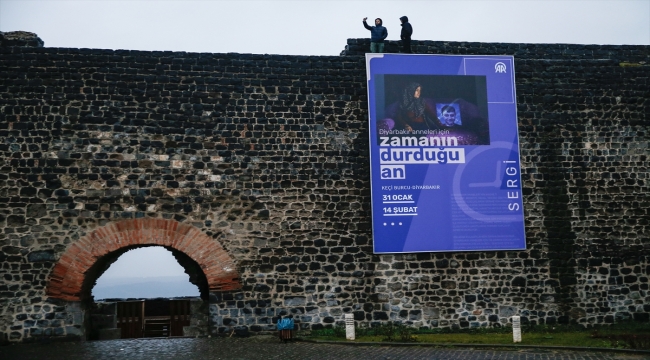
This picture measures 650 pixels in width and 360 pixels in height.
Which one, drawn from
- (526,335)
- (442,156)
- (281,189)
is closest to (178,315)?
(281,189)

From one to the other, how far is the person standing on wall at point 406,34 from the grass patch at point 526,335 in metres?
5.27

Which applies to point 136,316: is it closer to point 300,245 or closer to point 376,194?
point 300,245

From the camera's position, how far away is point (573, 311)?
13.0 metres

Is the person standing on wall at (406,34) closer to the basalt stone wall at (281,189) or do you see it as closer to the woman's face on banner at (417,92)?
the woman's face on banner at (417,92)

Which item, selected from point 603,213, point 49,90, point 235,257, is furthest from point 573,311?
point 49,90

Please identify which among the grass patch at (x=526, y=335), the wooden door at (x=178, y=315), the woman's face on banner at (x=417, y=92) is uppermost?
the woman's face on banner at (x=417, y=92)

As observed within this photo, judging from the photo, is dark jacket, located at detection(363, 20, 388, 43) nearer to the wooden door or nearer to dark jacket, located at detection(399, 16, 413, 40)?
dark jacket, located at detection(399, 16, 413, 40)

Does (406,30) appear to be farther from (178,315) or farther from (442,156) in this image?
(178,315)

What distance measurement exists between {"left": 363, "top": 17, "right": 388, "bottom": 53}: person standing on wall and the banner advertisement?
17 centimetres

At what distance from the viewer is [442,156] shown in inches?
512

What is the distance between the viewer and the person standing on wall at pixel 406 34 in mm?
13242

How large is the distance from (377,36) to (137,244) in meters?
6.04

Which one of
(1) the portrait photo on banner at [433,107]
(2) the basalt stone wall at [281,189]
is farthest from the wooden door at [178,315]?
(1) the portrait photo on banner at [433,107]

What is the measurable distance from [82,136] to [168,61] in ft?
6.81
